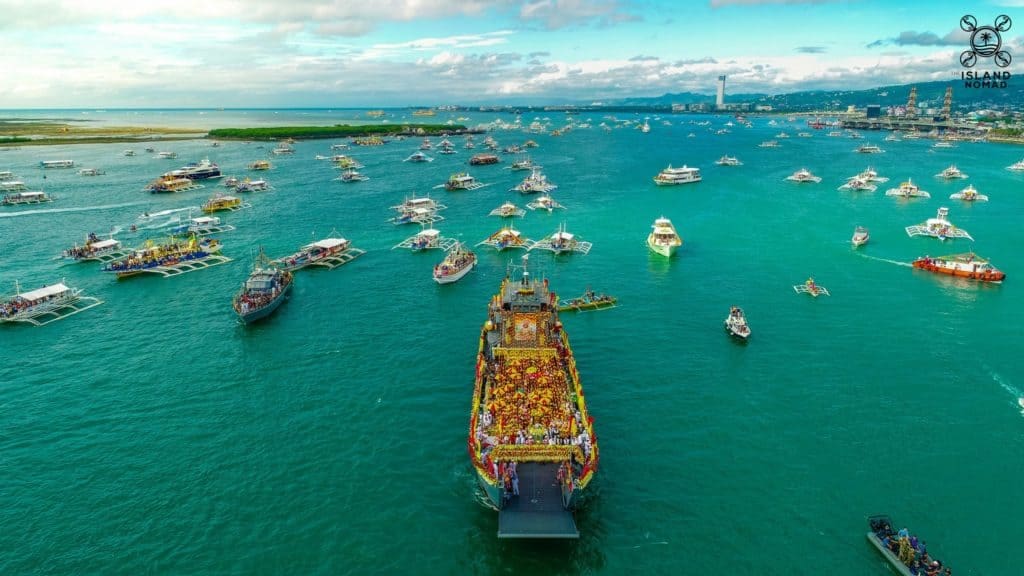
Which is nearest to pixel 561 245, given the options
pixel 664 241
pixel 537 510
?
pixel 664 241

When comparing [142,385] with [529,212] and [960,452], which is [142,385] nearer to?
[960,452]

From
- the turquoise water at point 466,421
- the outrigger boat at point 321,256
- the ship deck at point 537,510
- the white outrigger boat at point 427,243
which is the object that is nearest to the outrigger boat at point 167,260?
the turquoise water at point 466,421

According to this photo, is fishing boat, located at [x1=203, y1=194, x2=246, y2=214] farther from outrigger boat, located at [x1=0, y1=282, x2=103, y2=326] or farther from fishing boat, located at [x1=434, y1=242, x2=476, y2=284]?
fishing boat, located at [x1=434, y1=242, x2=476, y2=284]

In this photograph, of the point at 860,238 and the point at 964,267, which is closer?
the point at 964,267

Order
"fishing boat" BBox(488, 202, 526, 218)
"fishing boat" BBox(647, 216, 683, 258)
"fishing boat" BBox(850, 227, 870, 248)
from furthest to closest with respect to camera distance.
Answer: "fishing boat" BBox(488, 202, 526, 218), "fishing boat" BBox(850, 227, 870, 248), "fishing boat" BBox(647, 216, 683, 258)

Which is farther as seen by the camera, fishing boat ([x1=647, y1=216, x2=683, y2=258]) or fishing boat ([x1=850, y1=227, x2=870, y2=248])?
fishing boat ([x1=850, y1=227, x2=870, y2=248])

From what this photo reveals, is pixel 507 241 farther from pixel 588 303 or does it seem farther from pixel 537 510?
pixel 537 510

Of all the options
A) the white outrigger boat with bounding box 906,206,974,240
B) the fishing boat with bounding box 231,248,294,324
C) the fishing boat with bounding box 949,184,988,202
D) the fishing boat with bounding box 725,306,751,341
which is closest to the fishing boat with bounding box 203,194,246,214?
the fishing boat with bounding box 231,248,294,324
